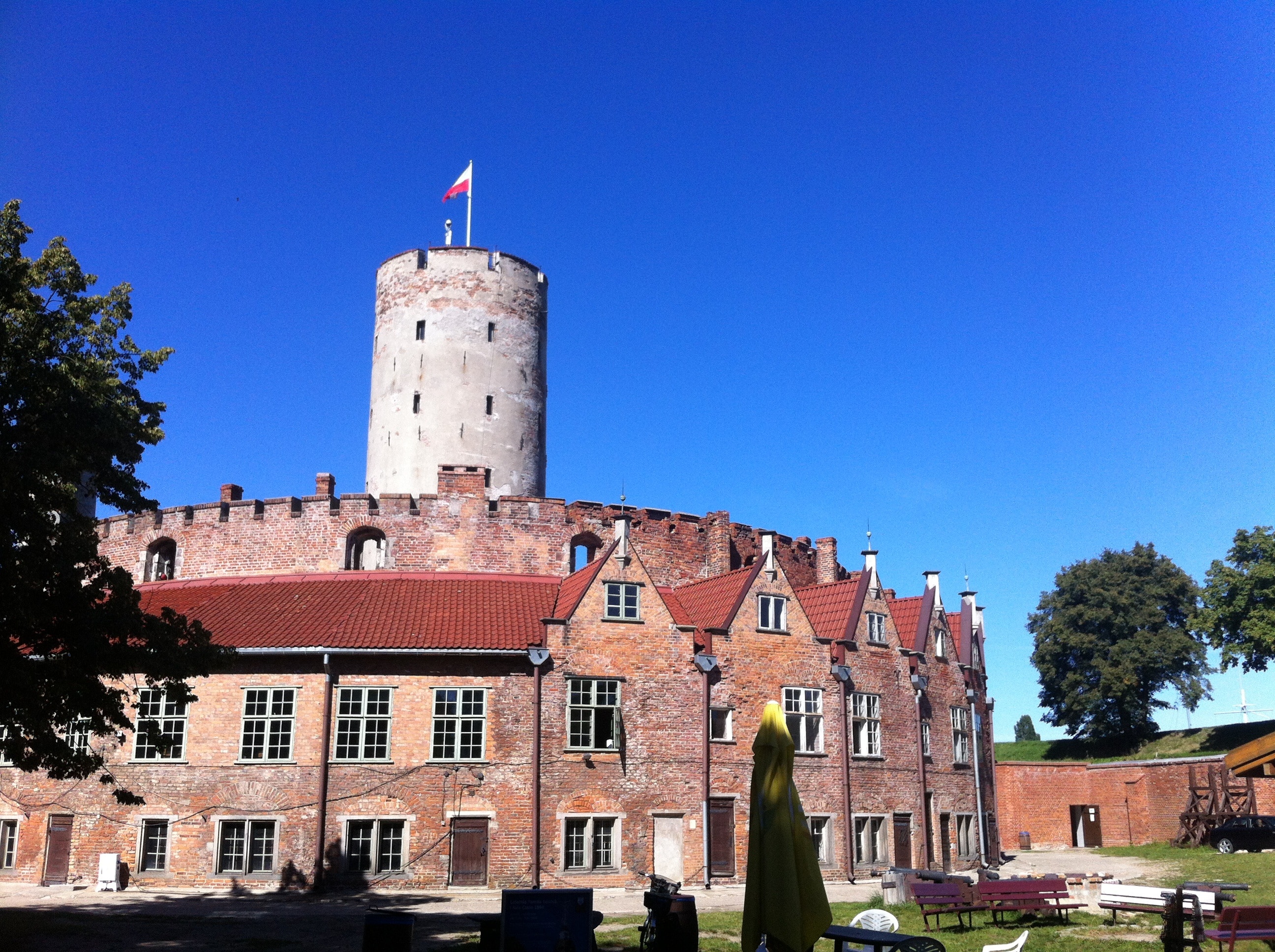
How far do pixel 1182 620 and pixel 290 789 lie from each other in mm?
55064

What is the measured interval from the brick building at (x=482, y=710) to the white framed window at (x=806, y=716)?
0.08m

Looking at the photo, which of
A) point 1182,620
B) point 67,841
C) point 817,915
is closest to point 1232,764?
point 817,915

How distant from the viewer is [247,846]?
28219 millimetres

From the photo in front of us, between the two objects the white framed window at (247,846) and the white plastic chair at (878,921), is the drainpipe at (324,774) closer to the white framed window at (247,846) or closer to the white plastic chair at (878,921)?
the white framed window at (247,846)

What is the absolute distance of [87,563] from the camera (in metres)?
18.9

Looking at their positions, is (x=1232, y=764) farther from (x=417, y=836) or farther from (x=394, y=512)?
(x=394, y=512)

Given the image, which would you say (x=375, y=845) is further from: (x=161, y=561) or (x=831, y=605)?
(x=831, y=605)

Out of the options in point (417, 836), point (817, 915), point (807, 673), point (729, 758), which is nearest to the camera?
point (817, 915)

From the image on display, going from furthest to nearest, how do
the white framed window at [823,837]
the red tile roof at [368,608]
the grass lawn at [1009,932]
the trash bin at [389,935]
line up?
the white framed window at [823,837] < the red tile roof at [368,608] < the grass lawn at [1009,932] < the trash bin at [389,935]

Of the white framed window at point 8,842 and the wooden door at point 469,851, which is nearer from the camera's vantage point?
the wooden door at point 469,851

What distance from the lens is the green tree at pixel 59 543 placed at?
1709 cm

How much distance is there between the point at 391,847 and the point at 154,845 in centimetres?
612

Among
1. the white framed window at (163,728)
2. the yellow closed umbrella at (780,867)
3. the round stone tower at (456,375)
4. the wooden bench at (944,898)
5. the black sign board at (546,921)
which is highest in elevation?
the round stone tower at (456,375)

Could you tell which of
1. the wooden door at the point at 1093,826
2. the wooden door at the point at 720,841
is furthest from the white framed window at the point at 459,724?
the wooden door at the point at 1093,826
